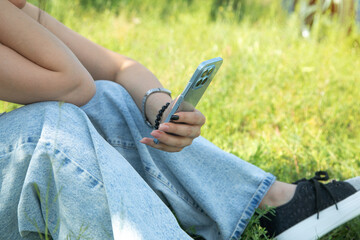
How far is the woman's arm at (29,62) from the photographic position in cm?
117

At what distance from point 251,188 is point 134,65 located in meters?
0.60

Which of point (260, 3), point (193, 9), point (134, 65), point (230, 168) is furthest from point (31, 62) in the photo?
point (260, 3)

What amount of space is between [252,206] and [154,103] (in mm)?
468

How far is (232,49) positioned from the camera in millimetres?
3371

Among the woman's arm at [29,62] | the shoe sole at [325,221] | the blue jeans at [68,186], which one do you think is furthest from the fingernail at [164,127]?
the shoe sole at [325,221]

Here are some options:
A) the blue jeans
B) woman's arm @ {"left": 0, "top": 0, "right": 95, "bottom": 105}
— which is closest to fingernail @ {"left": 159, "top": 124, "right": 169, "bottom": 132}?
the blue jeans

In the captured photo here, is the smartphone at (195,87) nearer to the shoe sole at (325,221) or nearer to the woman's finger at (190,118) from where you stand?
the woman's finger at (190,118)

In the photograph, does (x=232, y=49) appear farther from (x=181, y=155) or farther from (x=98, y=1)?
(x=181, y=155)

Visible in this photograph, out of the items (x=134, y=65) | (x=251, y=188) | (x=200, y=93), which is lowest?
(x=251, y=188)

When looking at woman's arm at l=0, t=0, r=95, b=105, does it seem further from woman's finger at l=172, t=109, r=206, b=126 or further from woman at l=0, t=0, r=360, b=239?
woman's finger at l=172, t=109, r=206, b=126

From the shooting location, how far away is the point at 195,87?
127 cm

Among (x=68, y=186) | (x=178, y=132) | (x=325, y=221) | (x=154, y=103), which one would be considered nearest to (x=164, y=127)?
(x=178, y=132)

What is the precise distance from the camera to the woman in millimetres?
1101

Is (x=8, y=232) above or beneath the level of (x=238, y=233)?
beneath
